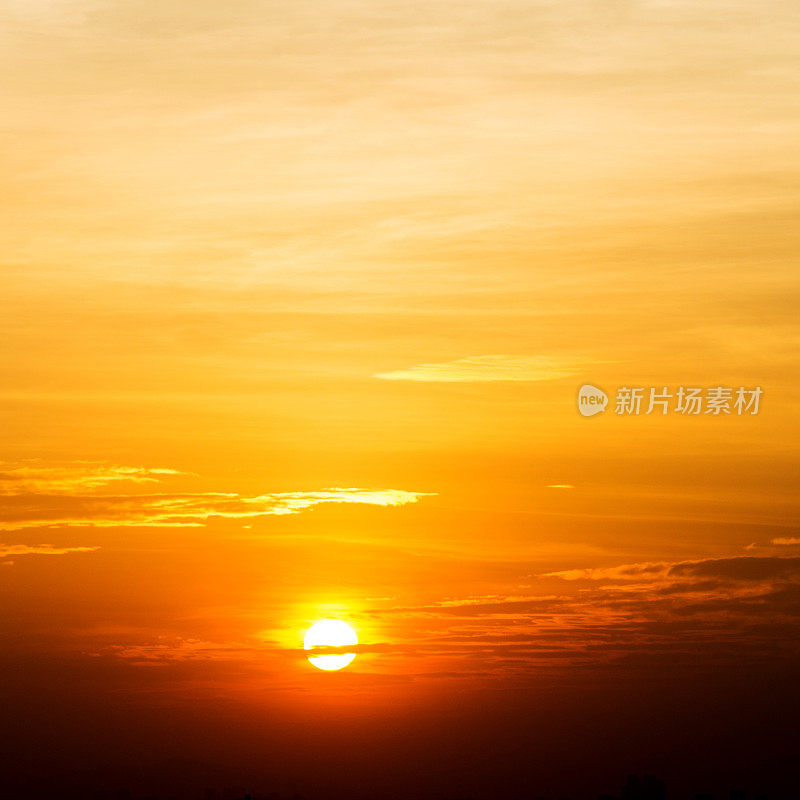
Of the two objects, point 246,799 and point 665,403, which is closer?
point 665,403

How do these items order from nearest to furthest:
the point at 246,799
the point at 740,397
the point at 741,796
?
the point at 740,397, the point at 741,796, the point at 246,799

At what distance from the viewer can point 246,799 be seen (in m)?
198

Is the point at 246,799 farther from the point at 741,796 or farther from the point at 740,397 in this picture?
the point at 740,397

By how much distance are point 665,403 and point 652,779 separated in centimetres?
13671

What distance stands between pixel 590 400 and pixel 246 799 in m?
151

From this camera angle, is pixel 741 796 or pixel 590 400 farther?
pixel 741 796

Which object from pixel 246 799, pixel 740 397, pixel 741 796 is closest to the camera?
pixel 740 397

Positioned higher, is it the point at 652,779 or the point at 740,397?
Answer: the point at 652,779

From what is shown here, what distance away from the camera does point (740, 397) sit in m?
60.2

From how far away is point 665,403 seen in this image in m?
60.8

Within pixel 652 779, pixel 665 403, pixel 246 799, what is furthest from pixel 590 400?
pixel 246 799

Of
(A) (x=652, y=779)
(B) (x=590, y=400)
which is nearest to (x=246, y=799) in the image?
(A) (x=652, y=779)

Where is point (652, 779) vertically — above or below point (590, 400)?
above

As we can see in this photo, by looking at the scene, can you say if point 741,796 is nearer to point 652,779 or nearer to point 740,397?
point 652,779
